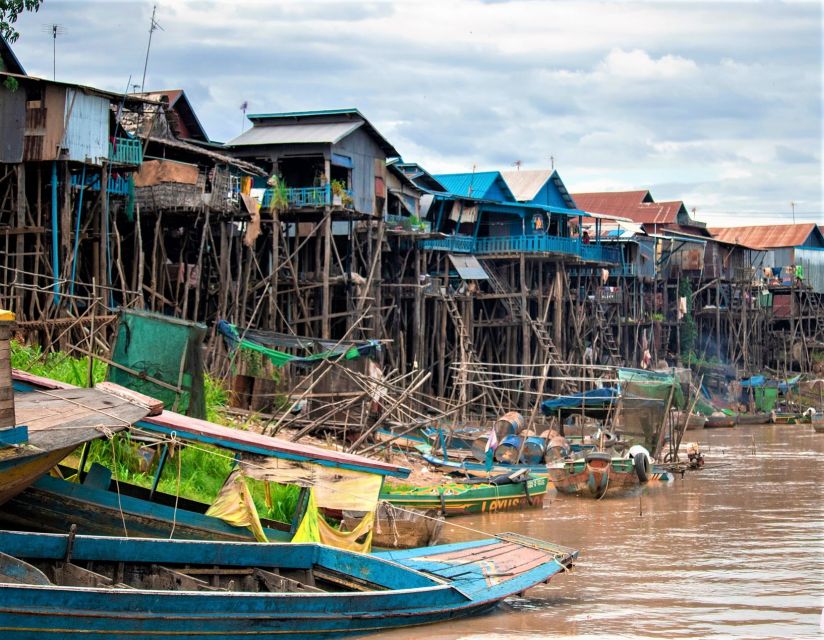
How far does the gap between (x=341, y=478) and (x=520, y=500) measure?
29.1 ft

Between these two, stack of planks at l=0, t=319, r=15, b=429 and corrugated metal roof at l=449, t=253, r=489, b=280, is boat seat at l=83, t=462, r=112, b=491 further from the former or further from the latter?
corrugated metal roof at l=449, t=253, r=489, b=280

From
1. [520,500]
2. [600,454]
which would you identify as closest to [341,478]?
[520,500]

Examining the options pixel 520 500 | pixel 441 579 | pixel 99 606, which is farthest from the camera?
pixel 520 500

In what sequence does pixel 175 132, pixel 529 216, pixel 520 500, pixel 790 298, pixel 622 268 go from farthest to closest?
pixel 790 298 < pixel 622 268 < pixel 529 216 < pixel 175 132 < pixel 520 500

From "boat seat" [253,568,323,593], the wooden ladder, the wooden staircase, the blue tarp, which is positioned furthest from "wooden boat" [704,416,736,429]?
"boat seat" [253,568,323,593]

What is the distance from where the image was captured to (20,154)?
2317 cm

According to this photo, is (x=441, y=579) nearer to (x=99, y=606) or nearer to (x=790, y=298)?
(x=99, y=606)

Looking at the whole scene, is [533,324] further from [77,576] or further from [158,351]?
[77,576]

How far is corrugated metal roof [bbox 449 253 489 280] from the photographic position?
126 feet

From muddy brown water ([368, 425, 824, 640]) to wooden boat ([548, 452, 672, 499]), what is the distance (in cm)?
33

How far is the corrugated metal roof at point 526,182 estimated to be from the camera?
42750mm

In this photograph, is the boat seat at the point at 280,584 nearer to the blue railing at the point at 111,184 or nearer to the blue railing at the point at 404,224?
the blue railing at the point at 111,184

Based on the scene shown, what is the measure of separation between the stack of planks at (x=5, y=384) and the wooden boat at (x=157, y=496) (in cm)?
167

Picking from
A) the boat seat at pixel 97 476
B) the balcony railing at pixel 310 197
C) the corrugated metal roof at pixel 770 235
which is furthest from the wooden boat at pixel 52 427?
the corrugated metal roof at pixel 770 235
